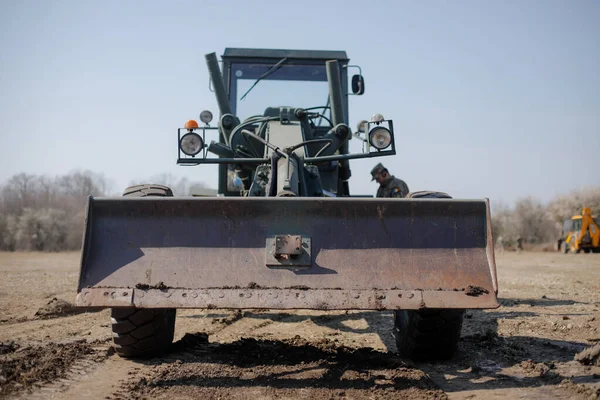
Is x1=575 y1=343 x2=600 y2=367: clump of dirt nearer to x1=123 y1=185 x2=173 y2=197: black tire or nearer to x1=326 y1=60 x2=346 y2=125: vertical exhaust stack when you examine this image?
x1=123 y1=185 x2=173 y2=197: black tire

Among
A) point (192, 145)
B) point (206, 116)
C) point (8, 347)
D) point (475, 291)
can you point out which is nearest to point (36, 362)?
point (8, 347)

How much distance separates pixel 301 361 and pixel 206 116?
11.1 ft

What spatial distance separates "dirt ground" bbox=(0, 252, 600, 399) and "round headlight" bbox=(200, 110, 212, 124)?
2.30 m

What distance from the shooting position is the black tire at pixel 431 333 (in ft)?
13.4

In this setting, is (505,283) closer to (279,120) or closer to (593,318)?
(593,318)

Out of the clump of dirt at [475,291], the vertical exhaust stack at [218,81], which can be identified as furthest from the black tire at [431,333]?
the vertical exhaust stack at [218,81]

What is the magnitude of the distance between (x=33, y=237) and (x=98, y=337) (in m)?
25.6

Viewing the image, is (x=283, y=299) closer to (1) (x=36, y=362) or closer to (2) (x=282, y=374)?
(2) (x=282, y=374)

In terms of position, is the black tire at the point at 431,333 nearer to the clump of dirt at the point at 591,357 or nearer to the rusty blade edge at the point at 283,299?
the rusty blade edge at the point at 283,299

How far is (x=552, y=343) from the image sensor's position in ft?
16.1

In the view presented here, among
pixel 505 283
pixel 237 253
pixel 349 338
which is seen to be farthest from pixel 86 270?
pixel 505 283

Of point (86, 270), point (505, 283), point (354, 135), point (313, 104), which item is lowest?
point (505, 283)

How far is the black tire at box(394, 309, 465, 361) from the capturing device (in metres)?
4.07

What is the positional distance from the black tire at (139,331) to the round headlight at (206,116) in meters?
2.75
